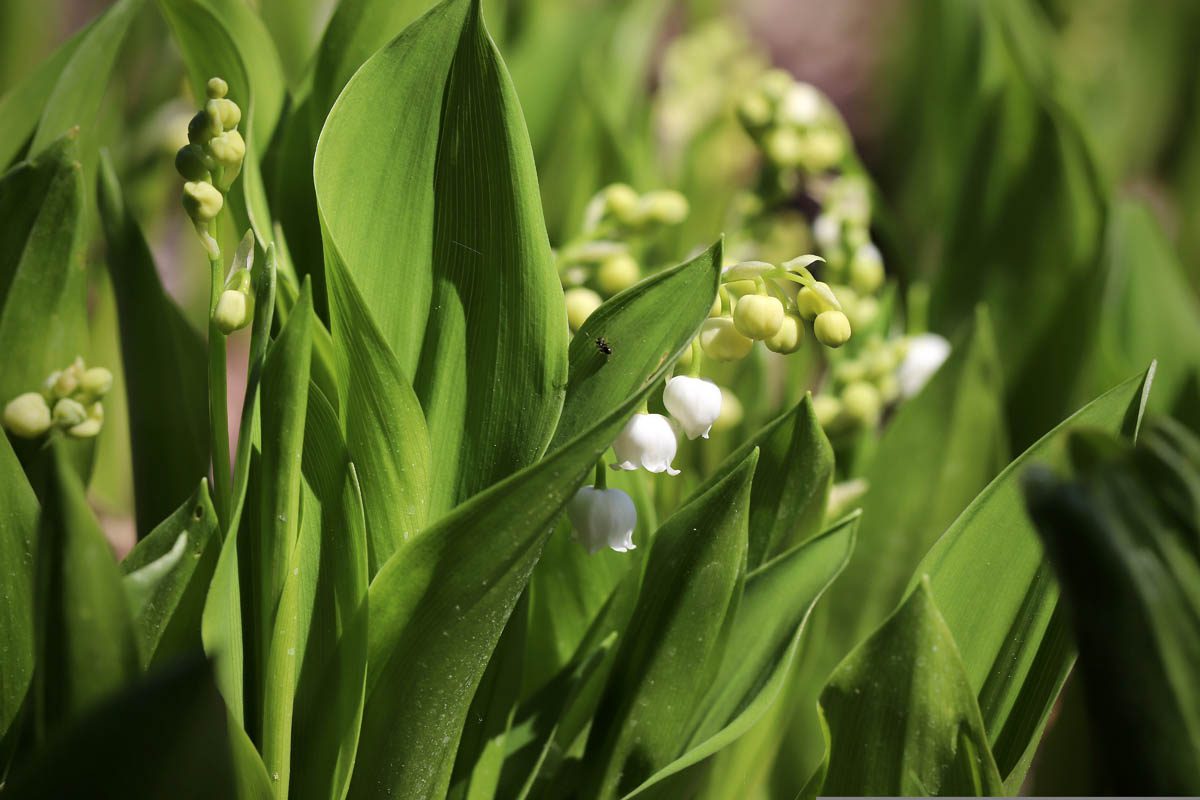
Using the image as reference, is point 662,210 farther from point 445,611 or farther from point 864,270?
point 445,611

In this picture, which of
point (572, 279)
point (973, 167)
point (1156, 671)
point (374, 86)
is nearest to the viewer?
point (1156, 671)

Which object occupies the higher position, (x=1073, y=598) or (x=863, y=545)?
(x=1073, y=598)

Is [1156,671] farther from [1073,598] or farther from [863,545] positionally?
[863,545]

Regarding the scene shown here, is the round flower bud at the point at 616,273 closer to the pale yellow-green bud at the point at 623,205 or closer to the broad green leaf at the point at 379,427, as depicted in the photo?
the pale yellow-green bud at the point at 623,205

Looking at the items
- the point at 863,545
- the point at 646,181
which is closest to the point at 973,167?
the point at 646,181

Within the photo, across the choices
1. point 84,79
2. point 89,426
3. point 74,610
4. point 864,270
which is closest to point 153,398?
point 89,426

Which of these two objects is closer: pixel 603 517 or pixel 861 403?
pixel 603 517
